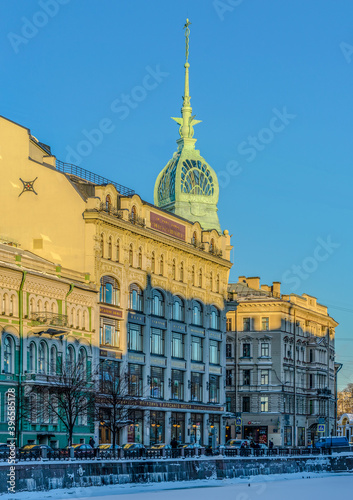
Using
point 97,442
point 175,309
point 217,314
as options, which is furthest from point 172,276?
point 97,442

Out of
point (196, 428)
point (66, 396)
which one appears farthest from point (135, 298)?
point (66, 396)

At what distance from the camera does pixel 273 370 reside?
131 metres

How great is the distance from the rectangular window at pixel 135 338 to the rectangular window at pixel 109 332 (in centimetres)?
231

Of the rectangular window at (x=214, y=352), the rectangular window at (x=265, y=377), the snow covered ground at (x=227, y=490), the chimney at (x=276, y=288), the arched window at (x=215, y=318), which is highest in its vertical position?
the chimney at (x=276, y=288)

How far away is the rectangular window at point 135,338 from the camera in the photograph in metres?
94.3

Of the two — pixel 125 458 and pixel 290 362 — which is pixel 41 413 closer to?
pixel 125 458

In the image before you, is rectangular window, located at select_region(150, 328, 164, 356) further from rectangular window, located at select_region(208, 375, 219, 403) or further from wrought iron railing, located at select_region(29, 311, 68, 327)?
wrought iron railing, located at select_region(29, 311, 68, 327)

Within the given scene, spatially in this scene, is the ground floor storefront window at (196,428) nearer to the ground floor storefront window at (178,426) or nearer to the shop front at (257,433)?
the ground floor storefront window at (178,426)

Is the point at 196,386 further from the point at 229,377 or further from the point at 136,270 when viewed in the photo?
the point at 229,377

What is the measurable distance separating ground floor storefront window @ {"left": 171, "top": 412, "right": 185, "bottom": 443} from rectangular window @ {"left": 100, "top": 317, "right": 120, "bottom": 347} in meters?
13.2

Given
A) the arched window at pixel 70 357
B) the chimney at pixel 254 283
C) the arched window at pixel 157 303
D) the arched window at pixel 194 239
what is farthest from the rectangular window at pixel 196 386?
the chimney at pixel 254 283

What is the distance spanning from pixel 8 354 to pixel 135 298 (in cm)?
2141

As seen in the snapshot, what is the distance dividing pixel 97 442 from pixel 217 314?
28.8 m

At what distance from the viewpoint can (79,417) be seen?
84.4 m
